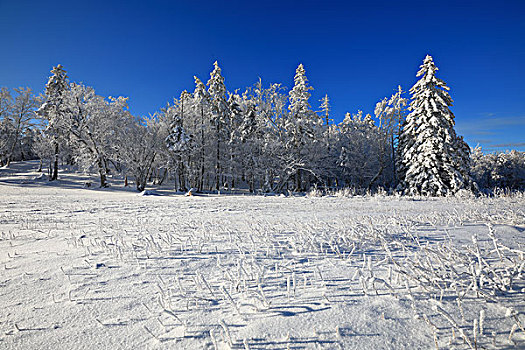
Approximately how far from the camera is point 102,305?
2.08 m

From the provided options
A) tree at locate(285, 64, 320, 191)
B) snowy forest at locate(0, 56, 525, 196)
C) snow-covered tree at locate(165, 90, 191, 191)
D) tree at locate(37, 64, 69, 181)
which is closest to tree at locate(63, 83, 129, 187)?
snowy forest at locate(0, 56, 525, 196)

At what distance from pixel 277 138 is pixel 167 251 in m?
18.3

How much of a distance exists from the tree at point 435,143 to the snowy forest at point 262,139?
9cm

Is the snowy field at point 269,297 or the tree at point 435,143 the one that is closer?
the snowy field at point 269,297

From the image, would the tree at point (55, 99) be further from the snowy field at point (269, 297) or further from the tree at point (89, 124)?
the snowy field at point (269, 297)

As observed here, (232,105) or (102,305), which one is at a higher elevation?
(232,105)

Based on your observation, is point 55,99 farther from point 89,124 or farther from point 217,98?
point 217,98

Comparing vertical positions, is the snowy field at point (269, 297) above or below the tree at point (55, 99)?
below

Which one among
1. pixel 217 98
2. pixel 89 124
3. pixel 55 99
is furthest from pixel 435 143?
pixel 55 99

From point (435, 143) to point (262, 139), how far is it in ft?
50.7

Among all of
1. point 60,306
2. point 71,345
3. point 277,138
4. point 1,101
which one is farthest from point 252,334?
point 1,101

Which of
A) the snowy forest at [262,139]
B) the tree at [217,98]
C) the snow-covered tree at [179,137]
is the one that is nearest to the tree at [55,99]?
the snowy forest at [262,139]

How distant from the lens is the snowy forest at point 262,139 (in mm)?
21266

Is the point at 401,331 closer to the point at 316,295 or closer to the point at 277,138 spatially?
the point at 316,295
